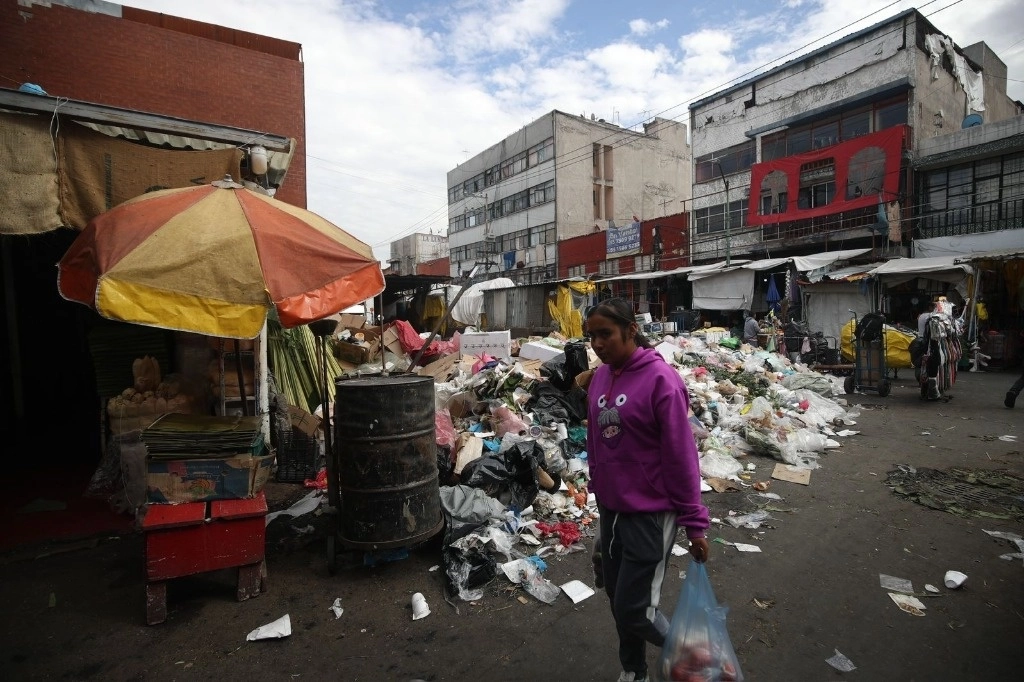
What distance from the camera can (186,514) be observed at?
3.13m

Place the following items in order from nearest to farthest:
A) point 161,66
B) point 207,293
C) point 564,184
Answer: point 207,293, point 161,66, point 564,184

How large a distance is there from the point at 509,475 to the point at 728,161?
24568mm

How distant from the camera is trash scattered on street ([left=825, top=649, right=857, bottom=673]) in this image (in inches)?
99.6

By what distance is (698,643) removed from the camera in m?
1.99

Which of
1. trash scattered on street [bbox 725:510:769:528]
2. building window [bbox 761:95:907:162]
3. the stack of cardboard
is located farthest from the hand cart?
building window [bbox 761:95:907:162]

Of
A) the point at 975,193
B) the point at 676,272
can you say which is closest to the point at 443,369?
the point at 676,272

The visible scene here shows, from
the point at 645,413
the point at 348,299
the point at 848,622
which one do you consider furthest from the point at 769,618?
the point at 348,299

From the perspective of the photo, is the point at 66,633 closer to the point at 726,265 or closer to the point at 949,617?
the point at 949,617

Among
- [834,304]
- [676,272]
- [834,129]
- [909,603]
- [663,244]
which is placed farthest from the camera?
[663,244]

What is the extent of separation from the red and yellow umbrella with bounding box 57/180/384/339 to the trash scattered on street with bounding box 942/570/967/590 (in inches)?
160

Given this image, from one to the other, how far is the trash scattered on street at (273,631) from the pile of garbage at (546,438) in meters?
1.00

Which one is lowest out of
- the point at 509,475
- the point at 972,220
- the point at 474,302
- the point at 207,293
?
the point at 509,475

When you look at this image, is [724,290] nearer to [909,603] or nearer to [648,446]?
[909,603]

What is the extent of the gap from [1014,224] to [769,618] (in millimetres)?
19129
